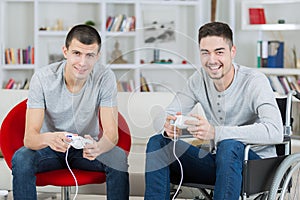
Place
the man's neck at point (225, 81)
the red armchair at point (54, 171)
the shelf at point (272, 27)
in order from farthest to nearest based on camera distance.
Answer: the shelf at point (272, 27), the red armchair at point (54, 171), the man's neck at point (225, 81)

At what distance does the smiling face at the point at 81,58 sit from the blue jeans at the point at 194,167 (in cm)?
40

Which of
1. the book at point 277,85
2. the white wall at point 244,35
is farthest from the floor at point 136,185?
the white wall at point 244,35

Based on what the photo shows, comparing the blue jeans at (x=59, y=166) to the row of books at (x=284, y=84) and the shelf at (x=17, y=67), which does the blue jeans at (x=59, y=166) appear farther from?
the shelf at (x=17, y=67)

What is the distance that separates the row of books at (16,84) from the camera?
6.31m

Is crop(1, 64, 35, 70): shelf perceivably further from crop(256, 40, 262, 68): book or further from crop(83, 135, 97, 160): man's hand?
crop(83, 135, 97, 160): man's hand

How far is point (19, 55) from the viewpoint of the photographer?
6.28 metres

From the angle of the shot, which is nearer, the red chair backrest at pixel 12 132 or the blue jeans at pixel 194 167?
the blue jeans at pixel 194 167

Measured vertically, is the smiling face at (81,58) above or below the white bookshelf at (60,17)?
below

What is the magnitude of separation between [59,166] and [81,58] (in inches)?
20.4

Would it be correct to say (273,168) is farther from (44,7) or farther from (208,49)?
(44,7)

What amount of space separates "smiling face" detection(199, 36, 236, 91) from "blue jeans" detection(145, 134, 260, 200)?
295 mm

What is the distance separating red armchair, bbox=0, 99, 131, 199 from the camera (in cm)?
294

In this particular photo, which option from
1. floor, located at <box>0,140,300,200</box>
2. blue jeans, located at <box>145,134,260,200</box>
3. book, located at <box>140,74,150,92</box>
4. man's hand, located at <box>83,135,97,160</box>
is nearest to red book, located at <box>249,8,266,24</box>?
floor, located at <box>0,140,300,200</box>

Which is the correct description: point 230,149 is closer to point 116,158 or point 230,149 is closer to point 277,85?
point 116,158
